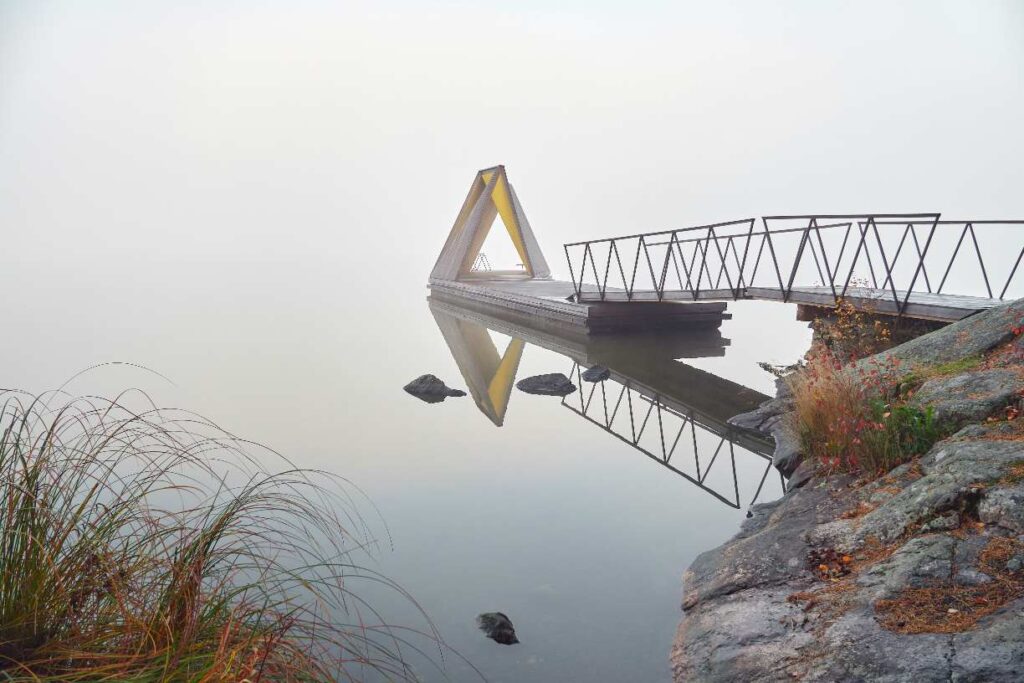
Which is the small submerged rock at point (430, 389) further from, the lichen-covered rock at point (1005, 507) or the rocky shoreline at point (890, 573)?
the lichen-covered rock at point (1005, 507)

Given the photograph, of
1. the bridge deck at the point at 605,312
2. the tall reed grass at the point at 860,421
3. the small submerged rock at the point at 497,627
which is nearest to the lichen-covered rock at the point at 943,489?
the tall reed grass at the point at 860,421

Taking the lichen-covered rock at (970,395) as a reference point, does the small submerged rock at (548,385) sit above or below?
above

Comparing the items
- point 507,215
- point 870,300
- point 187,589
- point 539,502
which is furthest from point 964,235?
point 507,215

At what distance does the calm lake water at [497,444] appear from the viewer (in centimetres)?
426

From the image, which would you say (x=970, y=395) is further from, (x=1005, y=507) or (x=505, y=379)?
(x=505, y=379)

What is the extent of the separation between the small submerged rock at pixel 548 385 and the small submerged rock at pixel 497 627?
596 centimetres

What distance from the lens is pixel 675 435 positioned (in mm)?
7926

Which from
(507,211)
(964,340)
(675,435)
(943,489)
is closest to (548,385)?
(675,435)

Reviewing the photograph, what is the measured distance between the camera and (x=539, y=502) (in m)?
6.03

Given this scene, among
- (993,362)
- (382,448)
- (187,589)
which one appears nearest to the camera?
(187,589)

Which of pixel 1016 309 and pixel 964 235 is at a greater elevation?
pixel 964 235

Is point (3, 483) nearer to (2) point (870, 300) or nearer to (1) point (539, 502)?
(1) point (539, 502)

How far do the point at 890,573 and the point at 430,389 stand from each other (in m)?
7.27

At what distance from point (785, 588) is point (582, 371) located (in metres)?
7.48
